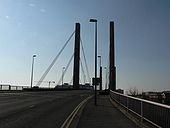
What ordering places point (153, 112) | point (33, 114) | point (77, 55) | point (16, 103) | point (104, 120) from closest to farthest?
point (153, 112)
point (104, 120)
point (33, 114)
point (16, 103)
point (77, 55)

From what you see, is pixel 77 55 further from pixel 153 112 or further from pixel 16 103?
pixel 153 112

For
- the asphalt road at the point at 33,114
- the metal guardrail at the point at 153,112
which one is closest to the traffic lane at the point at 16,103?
the asphalt road at the point at 33,114

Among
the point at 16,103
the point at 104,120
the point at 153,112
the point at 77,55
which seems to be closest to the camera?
the point at 153,112

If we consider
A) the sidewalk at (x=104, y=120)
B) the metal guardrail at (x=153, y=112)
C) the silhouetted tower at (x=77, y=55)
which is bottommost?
the sidewalk at (x=104, y=120)

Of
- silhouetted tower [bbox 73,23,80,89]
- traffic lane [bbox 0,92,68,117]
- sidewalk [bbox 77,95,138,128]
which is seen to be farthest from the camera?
silhouetted tower [bbox 73,23,80,89]

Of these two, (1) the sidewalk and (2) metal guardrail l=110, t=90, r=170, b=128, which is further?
(1) the sidewalk

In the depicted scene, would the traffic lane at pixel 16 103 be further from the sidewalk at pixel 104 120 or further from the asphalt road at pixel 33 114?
the sidewalk at pixel 104 120

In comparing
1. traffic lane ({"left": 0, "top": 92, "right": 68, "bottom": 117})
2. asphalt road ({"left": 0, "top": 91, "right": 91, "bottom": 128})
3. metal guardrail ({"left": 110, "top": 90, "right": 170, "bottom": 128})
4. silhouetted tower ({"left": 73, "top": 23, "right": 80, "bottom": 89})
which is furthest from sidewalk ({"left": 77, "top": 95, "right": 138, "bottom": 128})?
silhouetted tower ({"left": 73, "top": 23, "right": 80, "bottom": 89})

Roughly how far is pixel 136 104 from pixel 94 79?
18.0 meters

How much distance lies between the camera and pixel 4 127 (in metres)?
12.8

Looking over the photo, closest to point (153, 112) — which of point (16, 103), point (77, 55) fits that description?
point (16, 103)

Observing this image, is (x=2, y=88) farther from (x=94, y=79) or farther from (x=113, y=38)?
(x=94, y=79)

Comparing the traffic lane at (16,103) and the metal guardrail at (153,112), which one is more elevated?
the metal guardrail at (153,112)

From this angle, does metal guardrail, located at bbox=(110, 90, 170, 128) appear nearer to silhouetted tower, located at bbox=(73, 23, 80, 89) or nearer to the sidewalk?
the sidewalk
